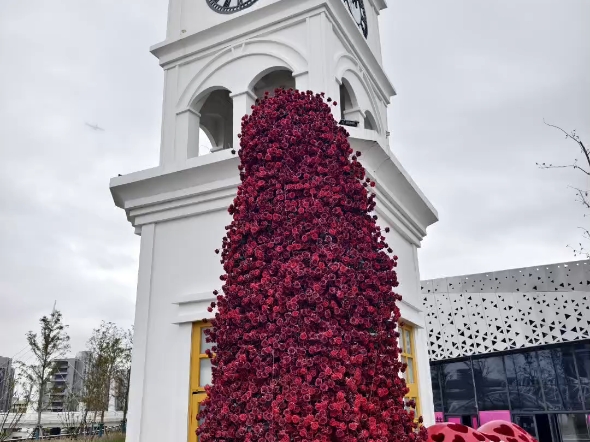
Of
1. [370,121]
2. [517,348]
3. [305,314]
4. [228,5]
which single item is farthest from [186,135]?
[517,348]

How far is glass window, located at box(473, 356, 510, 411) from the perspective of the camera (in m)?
19.8

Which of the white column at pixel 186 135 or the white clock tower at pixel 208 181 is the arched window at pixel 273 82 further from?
the white column at pixel 186 135

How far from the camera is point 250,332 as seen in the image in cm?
320

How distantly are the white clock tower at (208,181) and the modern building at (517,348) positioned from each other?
13846 millimetres

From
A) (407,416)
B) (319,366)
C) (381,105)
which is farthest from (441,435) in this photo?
(381,105)

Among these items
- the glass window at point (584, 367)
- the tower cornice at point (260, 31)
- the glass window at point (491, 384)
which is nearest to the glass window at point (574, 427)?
the glass window at point (584, 367)

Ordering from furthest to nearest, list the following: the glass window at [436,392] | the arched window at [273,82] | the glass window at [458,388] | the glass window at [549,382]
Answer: the glass window at [436,392]
the glass window at [458,388]
the glass window at [549,382]
the arched window at [273,82]

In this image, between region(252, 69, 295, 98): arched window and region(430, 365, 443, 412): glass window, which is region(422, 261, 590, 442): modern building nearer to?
region(430, 365, 443, 412): glass window

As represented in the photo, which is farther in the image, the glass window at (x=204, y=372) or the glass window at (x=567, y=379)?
the glass window at (x=567, y=379)

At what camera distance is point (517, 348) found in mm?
18906

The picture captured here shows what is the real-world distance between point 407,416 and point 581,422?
18.6 m

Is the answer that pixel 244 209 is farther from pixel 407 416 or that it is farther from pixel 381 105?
pixel 381 105

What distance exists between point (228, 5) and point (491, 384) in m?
18.3

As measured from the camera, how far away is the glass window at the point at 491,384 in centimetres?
1980
